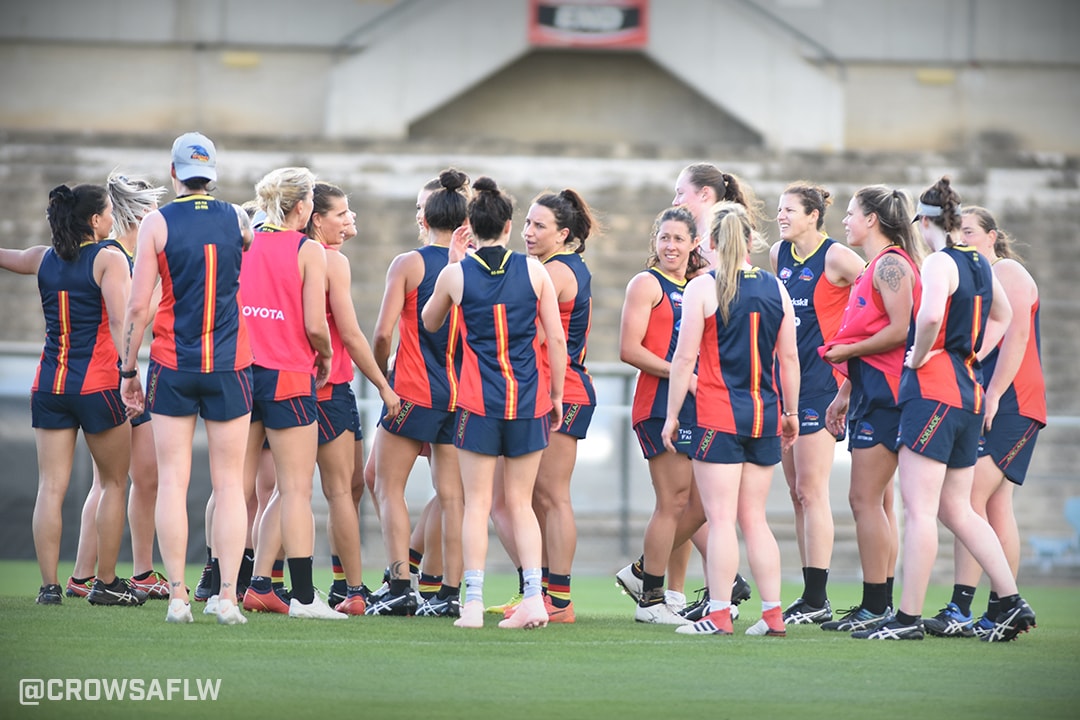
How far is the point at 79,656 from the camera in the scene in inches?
229

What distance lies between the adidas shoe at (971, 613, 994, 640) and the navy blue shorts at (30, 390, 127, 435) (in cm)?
450

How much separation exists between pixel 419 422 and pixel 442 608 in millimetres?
997

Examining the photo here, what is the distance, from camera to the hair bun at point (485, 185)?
7055 millimetres

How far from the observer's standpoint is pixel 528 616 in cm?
694

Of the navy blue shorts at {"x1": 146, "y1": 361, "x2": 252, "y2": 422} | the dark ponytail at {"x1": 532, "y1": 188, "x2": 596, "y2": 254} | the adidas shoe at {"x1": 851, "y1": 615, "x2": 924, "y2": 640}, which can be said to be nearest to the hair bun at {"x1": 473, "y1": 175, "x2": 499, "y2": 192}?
the dark ponytail at {"x1": 532, "y1": 188, "x2": 596, "y2": 254}

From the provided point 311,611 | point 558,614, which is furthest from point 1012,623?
point 311,611

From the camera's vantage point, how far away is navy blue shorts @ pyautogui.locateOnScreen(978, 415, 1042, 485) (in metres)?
7.57

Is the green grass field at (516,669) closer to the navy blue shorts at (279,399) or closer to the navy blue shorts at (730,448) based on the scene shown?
the navy blue shorts at (730,448)

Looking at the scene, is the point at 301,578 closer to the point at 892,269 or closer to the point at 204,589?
the point at 204,589

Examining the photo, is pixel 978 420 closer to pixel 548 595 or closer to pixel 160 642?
pixel 548 595

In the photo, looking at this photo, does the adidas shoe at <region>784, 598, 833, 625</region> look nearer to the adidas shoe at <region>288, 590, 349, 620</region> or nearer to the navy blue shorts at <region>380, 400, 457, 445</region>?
the navy blue shorts at <region>380, 400, 457, 445</region>

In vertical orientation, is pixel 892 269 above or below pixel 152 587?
above

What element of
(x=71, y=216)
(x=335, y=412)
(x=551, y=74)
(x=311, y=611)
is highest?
(x=551, y=74)

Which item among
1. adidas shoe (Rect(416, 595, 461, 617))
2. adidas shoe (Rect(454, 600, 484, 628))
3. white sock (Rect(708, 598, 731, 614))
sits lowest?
adidas shoe (Rect(416, 595, 461, 617))
